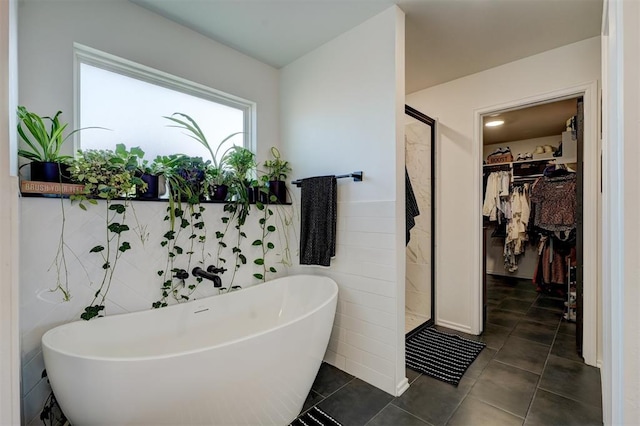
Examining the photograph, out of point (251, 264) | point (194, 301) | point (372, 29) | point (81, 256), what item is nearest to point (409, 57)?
point (372, 29)

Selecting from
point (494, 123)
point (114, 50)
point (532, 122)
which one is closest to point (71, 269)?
point (114, 50)

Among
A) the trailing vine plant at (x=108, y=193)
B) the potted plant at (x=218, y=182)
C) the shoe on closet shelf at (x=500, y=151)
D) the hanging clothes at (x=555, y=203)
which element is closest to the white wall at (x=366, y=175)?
the potted plant at (x=218, y=182)

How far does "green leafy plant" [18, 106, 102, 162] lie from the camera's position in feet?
4.31

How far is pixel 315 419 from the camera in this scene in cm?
158

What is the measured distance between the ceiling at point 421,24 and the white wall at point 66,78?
16 cm

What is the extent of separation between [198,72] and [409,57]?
1.71m

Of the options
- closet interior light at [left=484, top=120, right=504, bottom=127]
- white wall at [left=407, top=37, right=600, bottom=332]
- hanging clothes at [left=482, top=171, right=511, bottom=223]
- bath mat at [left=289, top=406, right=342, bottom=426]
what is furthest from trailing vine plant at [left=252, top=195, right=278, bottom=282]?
hanging clothes at [left=482, top=171, right=511, bottom=223]

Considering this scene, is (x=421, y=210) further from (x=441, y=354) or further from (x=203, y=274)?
(x=203, y=274)

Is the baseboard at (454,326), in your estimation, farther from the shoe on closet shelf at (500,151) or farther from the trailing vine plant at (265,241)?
the shoe on closet shelf at (500,151)

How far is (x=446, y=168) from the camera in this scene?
2814 mm

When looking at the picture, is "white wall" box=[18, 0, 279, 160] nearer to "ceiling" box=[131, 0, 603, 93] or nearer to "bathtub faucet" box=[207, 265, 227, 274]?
"ceiling" box=[131, 0, 603, 93]

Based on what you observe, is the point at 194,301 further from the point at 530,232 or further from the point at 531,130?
the point at 531,130

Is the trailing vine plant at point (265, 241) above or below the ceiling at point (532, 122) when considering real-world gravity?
below

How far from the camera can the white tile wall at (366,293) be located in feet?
6.05
